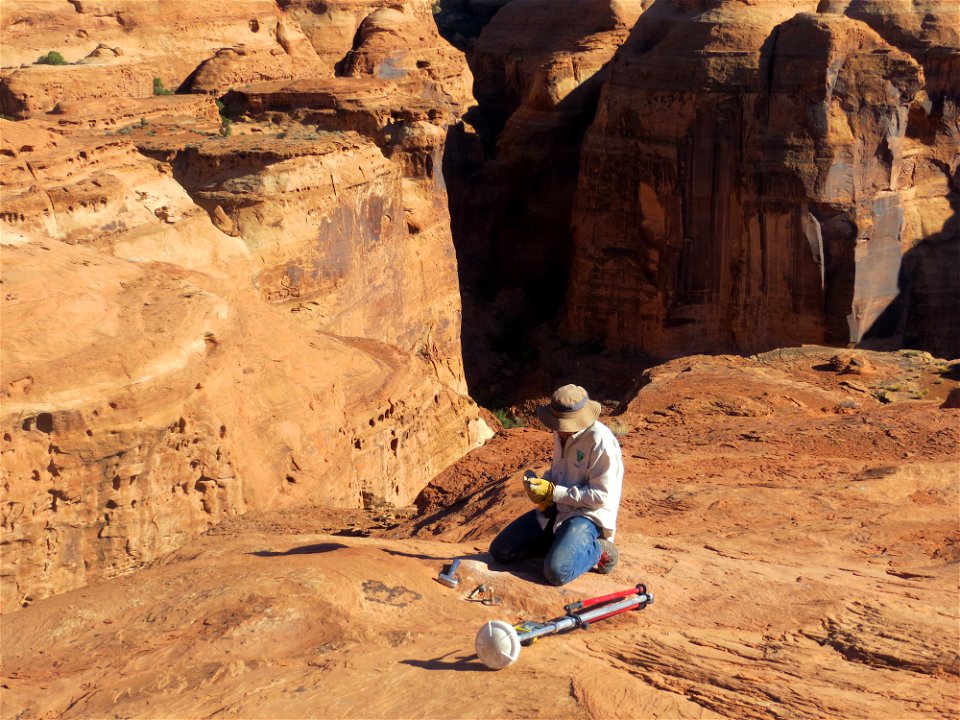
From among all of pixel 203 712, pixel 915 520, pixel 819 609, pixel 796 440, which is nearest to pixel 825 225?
pixel 796 440

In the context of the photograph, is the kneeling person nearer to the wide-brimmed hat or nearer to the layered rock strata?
the wide-brimmed hat

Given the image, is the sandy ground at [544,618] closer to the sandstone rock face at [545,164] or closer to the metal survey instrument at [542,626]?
the metal survey instrument at [542,626]

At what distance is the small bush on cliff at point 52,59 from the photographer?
22766 mm

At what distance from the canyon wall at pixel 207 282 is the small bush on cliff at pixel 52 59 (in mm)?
496

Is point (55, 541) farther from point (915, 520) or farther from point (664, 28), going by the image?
point (664, 28)

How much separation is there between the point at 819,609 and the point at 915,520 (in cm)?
223

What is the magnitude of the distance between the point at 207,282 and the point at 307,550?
138 inches

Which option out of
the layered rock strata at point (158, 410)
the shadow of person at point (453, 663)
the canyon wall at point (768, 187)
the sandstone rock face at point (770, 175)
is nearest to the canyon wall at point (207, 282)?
the layered rock strata at point (158, 410)

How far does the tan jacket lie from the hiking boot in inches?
2.2

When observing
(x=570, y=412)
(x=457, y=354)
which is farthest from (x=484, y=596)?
(x=457, y=354)

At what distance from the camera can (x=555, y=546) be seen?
6684 millimetres

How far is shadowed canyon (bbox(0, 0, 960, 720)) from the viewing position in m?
6.14

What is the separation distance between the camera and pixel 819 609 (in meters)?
6.61

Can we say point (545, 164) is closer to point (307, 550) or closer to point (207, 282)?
point (207, 282)
